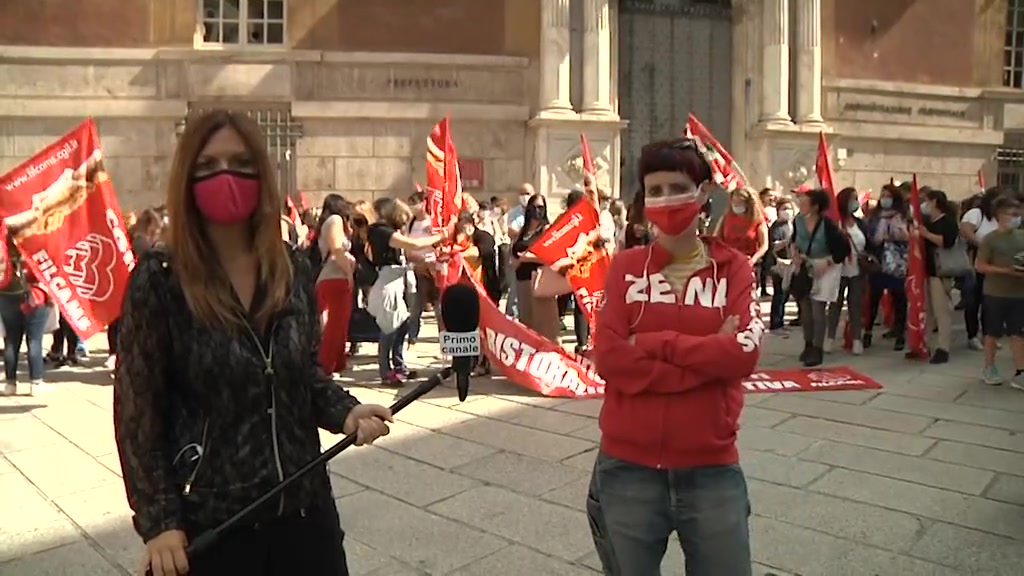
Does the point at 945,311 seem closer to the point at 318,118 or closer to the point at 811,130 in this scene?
the point at 811,130

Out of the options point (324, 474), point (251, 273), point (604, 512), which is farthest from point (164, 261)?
point (604, 512)

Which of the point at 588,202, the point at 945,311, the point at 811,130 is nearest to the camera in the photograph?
the point at 588,202

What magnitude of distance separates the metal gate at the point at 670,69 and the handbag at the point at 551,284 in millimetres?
11105

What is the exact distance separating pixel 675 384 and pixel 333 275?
600 cm

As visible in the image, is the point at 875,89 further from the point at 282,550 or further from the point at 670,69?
the point at 282,550

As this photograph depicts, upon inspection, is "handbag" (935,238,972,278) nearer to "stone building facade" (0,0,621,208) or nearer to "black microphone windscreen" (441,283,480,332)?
"black microphone windscreen" (441,283,480,332)

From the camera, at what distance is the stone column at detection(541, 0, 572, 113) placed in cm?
1794

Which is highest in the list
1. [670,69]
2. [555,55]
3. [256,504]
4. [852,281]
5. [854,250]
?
[670,69]

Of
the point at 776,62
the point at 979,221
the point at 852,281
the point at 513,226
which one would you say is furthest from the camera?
the point at 776,62

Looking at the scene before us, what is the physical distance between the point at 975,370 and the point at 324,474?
8.65m

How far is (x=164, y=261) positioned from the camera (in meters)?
2.17

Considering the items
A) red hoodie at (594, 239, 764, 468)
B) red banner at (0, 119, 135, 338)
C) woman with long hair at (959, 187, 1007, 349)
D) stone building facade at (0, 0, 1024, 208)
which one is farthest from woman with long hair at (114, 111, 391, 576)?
stone building facade at (0, 0, 1024, 208)

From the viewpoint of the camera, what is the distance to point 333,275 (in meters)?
8.11

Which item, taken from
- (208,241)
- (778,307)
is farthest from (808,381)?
(208,241)
